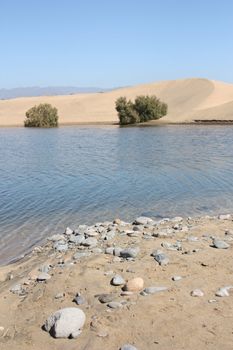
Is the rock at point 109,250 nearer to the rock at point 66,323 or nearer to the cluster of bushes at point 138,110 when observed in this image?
the rock at point 66,323

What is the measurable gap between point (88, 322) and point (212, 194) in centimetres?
1091

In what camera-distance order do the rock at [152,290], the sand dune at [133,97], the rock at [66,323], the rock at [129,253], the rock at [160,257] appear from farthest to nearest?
the sand dune at [133,97] → the rock at [129,253] → the rock at [160,257] → the rock at [152,290] → the rock at [66,323]

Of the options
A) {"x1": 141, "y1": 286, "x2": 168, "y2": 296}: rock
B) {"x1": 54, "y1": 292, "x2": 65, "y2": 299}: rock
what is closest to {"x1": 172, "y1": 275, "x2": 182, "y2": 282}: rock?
{"x1": 141, "y1": 286, "x2": 168, "y2": 296}: rock

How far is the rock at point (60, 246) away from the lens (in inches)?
364

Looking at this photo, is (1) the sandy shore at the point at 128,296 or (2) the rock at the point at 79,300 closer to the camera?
(1) the sandy shore at the point at 128,296

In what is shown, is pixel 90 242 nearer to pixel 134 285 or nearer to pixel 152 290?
pixel 134 285

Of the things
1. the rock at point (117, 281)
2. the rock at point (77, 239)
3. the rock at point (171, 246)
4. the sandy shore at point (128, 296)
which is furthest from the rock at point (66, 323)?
the rock at point (77, 239)

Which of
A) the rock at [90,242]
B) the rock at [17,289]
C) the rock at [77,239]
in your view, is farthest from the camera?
the rock at [77,239]

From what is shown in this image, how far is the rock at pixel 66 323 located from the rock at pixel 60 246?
332cm

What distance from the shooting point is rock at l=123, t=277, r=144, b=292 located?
21.8 ft

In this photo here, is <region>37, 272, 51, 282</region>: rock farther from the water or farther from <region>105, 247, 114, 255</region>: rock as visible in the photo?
the water

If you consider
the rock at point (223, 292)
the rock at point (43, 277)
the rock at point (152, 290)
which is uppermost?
the rock at point (223, 292)

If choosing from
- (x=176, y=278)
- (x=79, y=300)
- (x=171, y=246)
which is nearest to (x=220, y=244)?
(x=171, y=246)

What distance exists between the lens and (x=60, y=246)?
9453 mm
